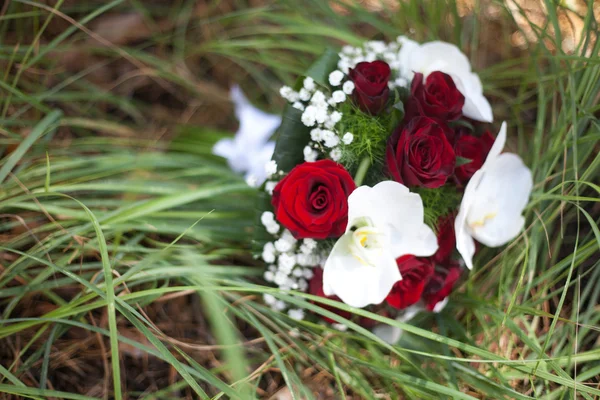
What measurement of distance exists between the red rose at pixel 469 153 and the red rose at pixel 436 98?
0.05m

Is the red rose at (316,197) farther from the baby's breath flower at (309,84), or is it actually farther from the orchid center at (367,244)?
the baby's breath flower at (309,84)

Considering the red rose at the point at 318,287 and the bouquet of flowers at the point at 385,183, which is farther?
the red rose at the point at 318,287

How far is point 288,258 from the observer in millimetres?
814

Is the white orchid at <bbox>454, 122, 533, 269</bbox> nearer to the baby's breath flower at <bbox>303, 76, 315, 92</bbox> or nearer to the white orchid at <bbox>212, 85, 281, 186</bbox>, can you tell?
the baby's breath flower at <bbox>303, 76, 315, 92</bbox>

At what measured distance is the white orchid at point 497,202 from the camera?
82 cm

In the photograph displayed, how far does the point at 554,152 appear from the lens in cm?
90

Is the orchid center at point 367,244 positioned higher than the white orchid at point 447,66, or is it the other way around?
the white orchid at point 447,66

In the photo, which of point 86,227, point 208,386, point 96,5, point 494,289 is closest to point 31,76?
point 96,5

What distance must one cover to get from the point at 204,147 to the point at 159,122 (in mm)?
268

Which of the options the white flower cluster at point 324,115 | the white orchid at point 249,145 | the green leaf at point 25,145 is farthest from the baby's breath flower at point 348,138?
the green leaf at point 25,145

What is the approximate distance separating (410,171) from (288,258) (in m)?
0.26

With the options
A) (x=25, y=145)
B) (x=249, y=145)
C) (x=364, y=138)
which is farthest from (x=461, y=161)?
(x=25, y=145)

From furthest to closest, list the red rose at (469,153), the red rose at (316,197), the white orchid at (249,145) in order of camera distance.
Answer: the white orchid at (249,145)
the red rose at (469,153)
the red rose at (316,197)

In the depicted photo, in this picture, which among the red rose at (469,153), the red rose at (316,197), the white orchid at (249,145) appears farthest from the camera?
the white orchid at (249,145)
